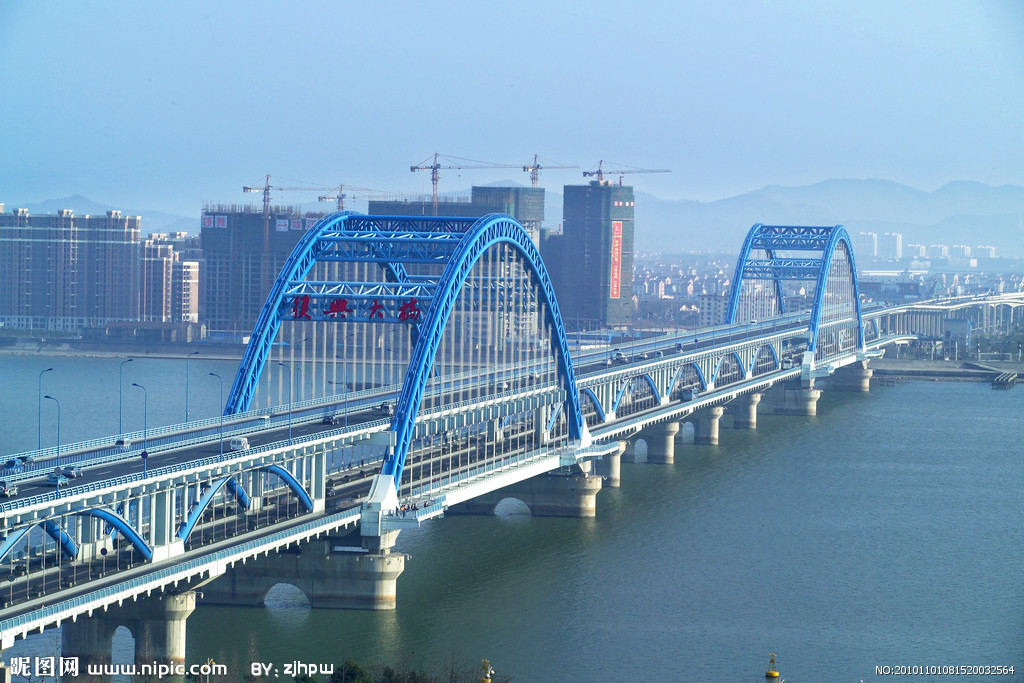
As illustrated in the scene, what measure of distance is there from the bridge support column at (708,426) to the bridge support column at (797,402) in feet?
47.9

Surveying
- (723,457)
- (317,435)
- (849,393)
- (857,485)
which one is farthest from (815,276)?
(317,435)

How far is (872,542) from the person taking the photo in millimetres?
47406

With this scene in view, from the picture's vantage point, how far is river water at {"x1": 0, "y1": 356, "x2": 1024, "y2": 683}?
110ft

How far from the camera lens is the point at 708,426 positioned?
69.9 meters

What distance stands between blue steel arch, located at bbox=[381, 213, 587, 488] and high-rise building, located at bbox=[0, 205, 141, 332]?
319 feet

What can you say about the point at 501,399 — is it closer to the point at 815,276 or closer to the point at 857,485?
the point at 857,485

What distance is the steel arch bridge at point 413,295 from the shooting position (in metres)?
41.0

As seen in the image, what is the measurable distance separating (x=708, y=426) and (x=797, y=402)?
15485mm

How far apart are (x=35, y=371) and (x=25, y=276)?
4045cm

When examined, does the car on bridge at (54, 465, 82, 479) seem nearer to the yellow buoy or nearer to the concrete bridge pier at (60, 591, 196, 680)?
the concrete bridge pier at (60, 591, 196, 680)

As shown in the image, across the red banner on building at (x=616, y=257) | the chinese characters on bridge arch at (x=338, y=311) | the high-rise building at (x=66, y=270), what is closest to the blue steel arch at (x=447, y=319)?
the chinese characters on bridge arch at (x=338, y=311)

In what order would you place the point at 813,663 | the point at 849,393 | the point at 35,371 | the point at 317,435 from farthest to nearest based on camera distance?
the point at 35,371, the point at 849,393, the point at 317,435, the point at 813,663

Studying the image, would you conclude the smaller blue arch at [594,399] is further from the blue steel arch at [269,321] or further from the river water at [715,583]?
the blue steel arch at [269,321]

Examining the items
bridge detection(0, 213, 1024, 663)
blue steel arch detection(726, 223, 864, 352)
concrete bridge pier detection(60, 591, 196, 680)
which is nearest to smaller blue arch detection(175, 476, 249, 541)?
bridge detection(0, 213, 1024, 663)
